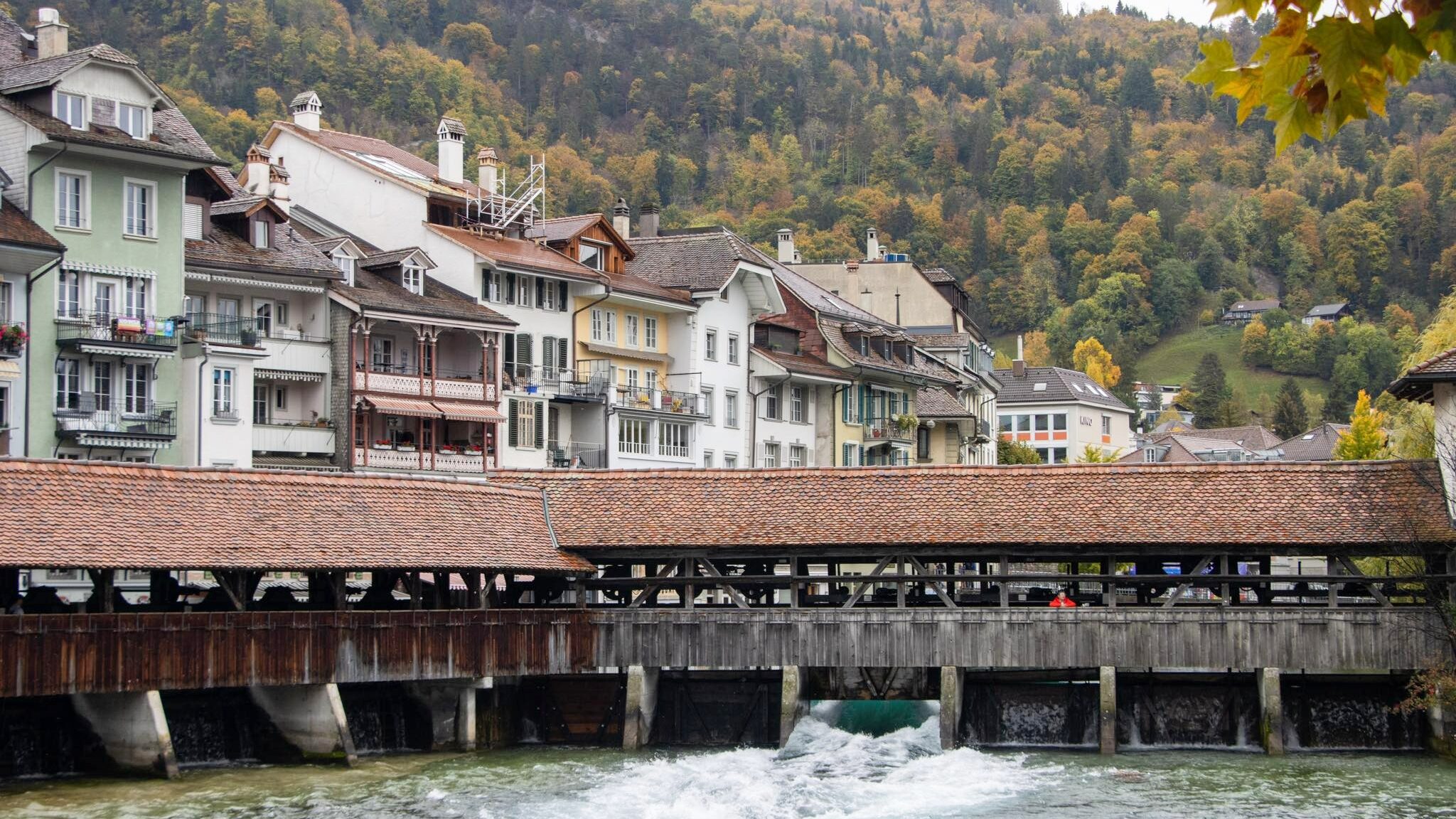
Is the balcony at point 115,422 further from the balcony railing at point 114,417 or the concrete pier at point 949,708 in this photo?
the concrete pier at point 949,708

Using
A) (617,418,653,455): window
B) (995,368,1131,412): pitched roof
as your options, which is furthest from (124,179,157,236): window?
(995,368,1131,412): pitched roof

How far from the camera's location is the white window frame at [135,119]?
40.2m

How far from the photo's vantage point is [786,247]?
257 feet

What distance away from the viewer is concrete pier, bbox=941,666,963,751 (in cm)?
3269

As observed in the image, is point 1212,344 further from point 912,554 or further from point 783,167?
point 912,554

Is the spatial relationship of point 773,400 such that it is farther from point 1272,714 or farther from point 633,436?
point 1272,714

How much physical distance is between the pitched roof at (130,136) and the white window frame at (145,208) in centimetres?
93

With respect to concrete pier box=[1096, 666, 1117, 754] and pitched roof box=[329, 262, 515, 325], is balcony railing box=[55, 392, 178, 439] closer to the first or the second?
pitched roof box=[329, 262, 515, 325]

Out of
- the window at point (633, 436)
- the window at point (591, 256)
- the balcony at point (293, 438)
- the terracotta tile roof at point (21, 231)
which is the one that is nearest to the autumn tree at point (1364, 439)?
the window at point (633, 436)

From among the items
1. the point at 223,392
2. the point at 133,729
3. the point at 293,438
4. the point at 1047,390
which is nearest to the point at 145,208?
the point at 223,392

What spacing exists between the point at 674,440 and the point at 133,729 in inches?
1154

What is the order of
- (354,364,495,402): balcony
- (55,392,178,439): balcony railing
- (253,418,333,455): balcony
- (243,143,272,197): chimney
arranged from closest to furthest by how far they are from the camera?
(55,392,178,439): balcony railing → (253,418,333,455): balcony → (354,364,495,402): balcony → (243,143,272,197): chimney

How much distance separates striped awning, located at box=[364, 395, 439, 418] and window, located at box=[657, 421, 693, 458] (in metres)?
9.29

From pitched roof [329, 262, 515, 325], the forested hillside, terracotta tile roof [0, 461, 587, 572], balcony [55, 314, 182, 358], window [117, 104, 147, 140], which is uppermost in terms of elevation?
the forested hillside
